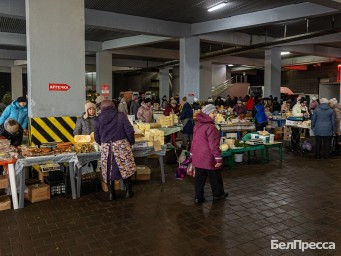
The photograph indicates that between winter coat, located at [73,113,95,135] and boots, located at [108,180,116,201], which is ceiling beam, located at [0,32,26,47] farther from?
boots, located at [108,180,116,201]

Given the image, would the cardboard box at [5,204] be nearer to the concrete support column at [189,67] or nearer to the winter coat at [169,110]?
the winter coat at [169,110]

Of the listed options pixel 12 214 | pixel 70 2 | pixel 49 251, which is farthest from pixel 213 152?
pixel 70 2

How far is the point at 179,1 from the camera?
10.5 m

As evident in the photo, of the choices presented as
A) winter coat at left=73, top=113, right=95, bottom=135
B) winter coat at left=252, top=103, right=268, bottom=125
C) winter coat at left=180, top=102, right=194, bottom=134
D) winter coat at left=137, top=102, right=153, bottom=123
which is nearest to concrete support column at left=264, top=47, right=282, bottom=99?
winter coat at left=252, top=103, right=268, bottom=125

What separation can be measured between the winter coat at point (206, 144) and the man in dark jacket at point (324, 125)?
5.09m

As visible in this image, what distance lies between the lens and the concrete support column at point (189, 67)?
46.8ft

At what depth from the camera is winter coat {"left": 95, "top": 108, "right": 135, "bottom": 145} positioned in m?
5.45

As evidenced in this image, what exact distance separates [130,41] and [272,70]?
24.8 feet

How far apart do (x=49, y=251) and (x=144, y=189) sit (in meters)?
2.66

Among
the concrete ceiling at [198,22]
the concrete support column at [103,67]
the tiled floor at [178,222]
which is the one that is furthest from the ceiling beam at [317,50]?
the tiled floor at [178,222]

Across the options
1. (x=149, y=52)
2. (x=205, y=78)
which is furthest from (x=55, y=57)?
(x=205, y=78)

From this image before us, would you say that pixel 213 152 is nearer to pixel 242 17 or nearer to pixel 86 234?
pixel 86 234

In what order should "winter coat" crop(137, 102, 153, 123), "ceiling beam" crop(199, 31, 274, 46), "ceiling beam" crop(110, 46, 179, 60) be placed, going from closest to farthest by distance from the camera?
"winter coat" crop(137, 102, 153, 123), "ceiling beam" crop(199, 31, 274, 46), "ceiling beam" crop(110, 46, 179, 60)

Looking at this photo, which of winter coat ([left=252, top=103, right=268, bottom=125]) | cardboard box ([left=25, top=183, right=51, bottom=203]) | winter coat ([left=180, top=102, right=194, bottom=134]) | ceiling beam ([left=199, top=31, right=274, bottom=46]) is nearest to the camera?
cardboard box ([left=25, top=183, right=51, bottom=203])
